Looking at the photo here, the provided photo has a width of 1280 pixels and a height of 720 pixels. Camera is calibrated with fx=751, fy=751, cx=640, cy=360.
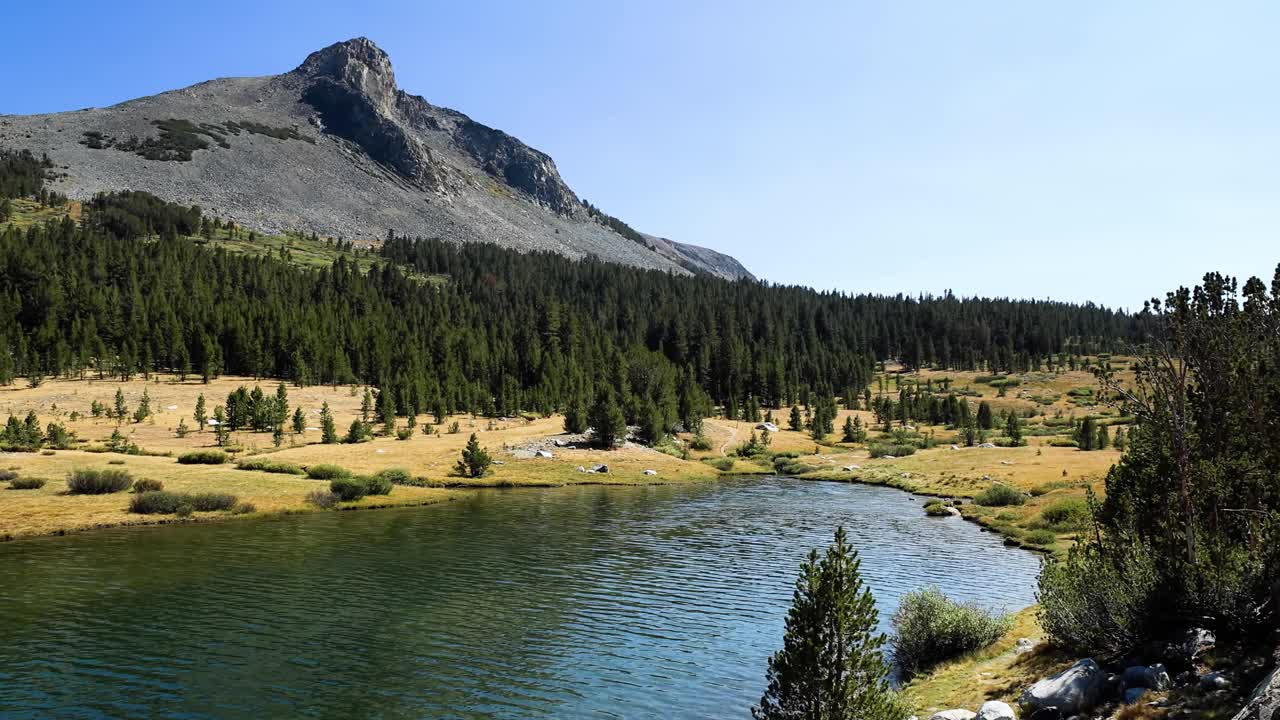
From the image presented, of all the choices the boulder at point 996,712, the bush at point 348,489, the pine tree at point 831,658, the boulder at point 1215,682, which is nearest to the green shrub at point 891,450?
the bush at point 348,489

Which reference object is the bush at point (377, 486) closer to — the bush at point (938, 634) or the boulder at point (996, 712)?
the bush at point (938, 634)

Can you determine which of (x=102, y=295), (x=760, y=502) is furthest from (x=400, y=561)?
(x=102, y=295)

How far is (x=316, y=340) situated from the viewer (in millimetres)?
148500

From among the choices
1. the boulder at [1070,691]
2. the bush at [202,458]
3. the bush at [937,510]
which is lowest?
the bush at [937,510]

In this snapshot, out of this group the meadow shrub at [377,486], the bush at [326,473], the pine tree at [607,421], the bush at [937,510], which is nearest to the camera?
the bush at [937,510]

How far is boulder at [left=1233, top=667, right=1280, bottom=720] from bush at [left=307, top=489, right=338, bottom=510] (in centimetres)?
6264

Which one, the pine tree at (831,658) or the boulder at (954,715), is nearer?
the pine tree at (831,658)

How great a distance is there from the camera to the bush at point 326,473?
7325 cm

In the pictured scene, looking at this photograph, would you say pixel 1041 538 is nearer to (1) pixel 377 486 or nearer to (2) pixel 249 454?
(1) pixel 377 486

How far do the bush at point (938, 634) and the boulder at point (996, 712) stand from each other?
286 inches

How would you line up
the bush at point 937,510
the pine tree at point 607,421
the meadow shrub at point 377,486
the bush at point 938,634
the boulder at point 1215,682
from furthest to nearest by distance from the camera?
1. the pine tree at point 607,421
2. the meadow shrub at point 377,486
3. the bush at point 937,510
4. the bush at point 938,634
5. the boulder at point 1215,682

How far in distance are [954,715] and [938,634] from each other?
8.07 metres

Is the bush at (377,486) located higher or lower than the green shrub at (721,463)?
higher

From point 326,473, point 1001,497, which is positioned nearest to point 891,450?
point 1001,497
